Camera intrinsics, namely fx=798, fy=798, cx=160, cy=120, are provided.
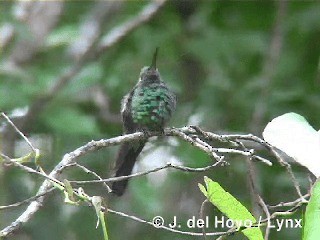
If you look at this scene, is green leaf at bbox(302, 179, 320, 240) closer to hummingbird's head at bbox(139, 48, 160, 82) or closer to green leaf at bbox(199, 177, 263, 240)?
green leaf at bbox(199, 177, 263, 240)

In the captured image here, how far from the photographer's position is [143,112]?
110 inches

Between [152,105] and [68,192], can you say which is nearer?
[68,192]

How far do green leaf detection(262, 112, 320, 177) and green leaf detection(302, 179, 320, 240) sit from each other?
0.28 ft

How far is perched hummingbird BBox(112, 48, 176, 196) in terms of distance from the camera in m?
2.62

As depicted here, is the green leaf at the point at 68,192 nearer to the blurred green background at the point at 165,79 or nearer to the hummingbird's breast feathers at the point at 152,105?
the hummingbird's breast feathers at the point at 152,105

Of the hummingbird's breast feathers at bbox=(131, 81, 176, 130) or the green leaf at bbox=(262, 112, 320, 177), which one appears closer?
the green leaf at bbox=(262, 112, 320, 177)

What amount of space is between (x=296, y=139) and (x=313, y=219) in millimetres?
267

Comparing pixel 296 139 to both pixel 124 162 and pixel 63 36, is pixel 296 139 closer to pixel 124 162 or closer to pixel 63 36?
pixel 124 162

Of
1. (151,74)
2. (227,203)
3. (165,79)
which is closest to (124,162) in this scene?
(151,74)

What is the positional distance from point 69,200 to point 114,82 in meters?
2.38

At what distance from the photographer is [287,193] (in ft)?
12.9

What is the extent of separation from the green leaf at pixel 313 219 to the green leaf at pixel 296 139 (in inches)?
3.4

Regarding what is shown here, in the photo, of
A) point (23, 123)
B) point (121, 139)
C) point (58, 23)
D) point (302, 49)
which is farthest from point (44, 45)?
point (121, 139)

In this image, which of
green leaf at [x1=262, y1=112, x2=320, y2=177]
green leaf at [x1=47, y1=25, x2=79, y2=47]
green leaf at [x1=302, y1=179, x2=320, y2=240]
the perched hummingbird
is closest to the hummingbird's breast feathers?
the perched hummingbird
